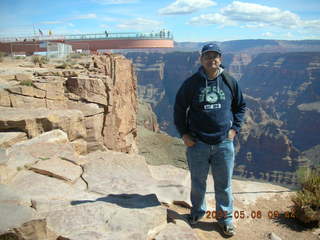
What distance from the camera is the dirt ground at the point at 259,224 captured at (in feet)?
13.6

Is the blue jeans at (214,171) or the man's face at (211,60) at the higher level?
the man's face at (211,60)

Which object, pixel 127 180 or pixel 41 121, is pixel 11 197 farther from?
pixel 41 121

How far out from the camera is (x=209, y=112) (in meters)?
3.70

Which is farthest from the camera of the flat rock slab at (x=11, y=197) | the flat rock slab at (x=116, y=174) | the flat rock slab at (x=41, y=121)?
the flat rock slab at (x=41, y=121)

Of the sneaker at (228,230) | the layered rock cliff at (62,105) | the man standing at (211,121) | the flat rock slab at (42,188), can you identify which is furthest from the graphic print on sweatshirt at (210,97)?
the layered rock cliff at (62,105)

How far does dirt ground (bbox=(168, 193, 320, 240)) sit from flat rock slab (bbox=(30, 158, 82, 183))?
1.60m

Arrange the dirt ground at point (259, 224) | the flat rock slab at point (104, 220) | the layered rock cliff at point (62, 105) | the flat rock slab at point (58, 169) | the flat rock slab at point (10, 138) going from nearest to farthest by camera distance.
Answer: the flat rock slab at point (104, 220) → the dirt ground at point (259, 224) → the flat rock slab at point (58, 169) → the flat rock slab at point (10, 138) → the layered rock cliff at point (62, 105)

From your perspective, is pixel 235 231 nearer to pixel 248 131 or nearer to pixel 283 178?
pixel 283 178

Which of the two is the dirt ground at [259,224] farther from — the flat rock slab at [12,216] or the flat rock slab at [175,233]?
the flat rock slab at [12,216]

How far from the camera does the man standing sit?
370cm

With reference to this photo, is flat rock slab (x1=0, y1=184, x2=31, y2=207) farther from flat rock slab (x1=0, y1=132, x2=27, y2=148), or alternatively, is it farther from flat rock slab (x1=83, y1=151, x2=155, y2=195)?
flat rock slab (x1=0, y1=132, x2=27, y2=148)

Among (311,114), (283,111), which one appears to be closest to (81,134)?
(311,114)

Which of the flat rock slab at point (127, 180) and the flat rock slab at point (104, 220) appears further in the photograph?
the flat rock slab at point (127, 180)

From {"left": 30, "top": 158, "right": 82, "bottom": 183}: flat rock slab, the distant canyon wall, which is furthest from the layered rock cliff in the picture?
the distant canyon wall
